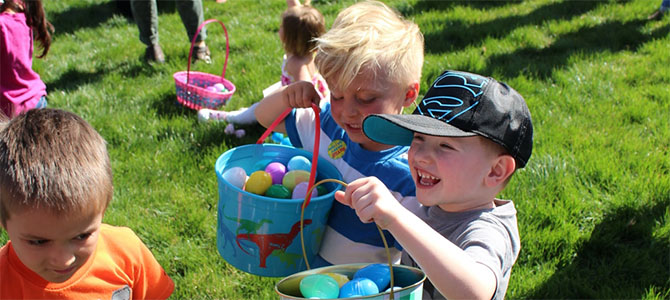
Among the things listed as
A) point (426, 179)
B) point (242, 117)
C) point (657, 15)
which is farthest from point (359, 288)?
point (657, 15)

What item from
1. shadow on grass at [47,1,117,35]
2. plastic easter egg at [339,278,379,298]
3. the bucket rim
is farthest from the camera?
shadow on grass at [47,1,117,35]

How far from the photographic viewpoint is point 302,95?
7.20 feet

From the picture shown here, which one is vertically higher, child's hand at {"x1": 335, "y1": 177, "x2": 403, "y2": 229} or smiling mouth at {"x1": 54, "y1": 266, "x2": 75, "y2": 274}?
child's hand at {"x1": 335, "y1": 177, "x2": 403, "y2": 229}

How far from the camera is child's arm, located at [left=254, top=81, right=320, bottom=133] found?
2.20 metres

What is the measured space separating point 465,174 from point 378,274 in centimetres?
38

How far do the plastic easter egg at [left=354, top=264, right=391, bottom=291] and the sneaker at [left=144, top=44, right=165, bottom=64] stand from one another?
3974mm

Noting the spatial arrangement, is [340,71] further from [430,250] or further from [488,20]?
[488,20]

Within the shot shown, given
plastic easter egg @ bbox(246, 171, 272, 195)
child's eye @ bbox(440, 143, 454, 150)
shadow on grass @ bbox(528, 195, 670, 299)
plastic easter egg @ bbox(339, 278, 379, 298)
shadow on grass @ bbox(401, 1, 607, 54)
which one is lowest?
shadow on grass @ bbox(528, 195, 670, 299)

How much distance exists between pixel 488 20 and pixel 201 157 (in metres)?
3.30

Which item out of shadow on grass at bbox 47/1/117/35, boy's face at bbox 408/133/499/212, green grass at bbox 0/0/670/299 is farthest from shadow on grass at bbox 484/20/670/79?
shadow on grass at bbox 47/1/117/35

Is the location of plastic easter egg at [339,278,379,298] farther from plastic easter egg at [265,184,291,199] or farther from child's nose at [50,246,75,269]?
child's nose at [50,246,75,269]

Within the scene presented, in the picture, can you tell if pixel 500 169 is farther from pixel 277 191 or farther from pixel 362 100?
pixel 277 191

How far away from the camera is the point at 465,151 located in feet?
5.36

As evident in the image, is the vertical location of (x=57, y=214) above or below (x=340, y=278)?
above
